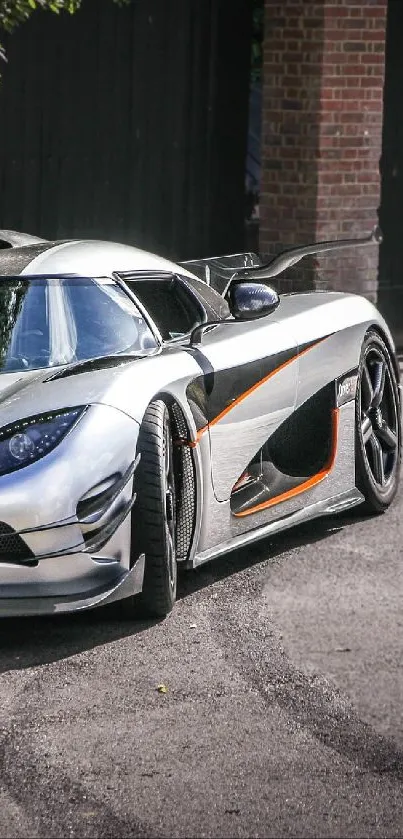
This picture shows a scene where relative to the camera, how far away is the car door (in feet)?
21.3

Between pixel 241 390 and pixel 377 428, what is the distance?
144 centimetres

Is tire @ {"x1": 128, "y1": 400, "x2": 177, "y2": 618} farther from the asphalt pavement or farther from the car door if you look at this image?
the car door

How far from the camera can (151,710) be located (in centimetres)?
522

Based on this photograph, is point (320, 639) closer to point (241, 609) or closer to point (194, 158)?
point (241, 609)

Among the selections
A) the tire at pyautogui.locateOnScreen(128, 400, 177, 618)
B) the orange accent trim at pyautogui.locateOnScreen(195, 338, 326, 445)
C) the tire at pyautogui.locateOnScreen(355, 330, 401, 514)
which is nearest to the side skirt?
the tire at pyautogui.locateOnScreen(355, 330, 401, 514)

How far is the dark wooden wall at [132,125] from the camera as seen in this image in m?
10.9

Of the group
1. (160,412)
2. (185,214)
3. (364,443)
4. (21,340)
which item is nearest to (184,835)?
(160,412)

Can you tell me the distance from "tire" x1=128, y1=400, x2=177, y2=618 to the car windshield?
37cm

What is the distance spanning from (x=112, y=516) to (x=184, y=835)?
5.54 feet

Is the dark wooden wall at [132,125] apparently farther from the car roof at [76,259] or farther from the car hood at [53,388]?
the car hood at [53,388]

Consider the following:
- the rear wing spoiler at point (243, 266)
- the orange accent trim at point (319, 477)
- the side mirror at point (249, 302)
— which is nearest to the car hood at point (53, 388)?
the side mirror at point (249, 302)

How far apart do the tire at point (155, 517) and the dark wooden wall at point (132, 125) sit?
5156 millimetres

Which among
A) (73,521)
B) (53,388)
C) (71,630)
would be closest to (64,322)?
(53,388)

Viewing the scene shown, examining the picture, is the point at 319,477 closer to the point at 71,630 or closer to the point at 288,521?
the point at 288,521
